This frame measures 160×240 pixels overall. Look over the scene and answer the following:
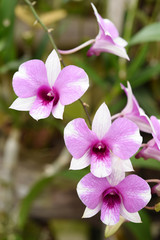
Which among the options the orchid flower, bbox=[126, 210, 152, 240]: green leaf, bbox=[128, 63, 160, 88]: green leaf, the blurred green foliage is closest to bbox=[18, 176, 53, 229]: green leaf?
the blurred green foliage

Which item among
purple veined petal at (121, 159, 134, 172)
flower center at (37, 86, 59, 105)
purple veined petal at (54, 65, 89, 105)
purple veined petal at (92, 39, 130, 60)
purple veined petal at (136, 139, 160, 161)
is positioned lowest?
purple veined petal at (136, 139, 160, 161)

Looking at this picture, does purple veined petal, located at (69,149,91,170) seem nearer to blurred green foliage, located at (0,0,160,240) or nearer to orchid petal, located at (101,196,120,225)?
orchid petal, located at (101,196,120,225)

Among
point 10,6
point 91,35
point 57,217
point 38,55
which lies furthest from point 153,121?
point 91,35

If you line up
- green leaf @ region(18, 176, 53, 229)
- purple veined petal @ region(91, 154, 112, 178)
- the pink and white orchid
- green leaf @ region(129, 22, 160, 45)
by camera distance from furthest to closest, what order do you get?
green leaf @ region(18, 176, 53, 229) < green leaf @ region(129, 22, 160, 45) < the pink and white orchid < purple veined petal @ region(91, 154, 112, 178)

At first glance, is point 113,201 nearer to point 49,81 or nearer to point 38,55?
point 49,81

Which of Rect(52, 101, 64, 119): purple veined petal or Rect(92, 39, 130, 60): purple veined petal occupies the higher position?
Rect(52, 101, 64, 119): purple veined petal

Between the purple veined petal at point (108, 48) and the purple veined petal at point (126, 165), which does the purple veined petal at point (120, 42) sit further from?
the purple veined petal at point (126, 165)
